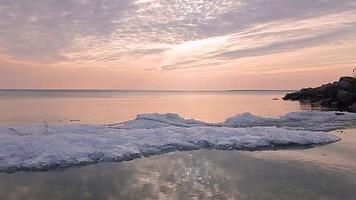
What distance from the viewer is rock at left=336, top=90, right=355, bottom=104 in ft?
178

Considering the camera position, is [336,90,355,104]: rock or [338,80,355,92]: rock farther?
[338,80,355,92]: rock

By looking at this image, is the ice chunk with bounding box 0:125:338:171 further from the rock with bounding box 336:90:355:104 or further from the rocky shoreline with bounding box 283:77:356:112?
the rock with bounding box 336:90:355:104

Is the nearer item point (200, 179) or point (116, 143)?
point (200, 179)

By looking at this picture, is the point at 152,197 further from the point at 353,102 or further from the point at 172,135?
the point at 353,102

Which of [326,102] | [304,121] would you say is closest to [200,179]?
[304,121]

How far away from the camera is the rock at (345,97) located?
5418cm

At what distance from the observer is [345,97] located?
5534 centimetres

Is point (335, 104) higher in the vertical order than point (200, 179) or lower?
higher

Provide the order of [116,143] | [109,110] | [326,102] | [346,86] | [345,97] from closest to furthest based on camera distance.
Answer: [116,143] < [109,110] < [345,97] < [346,86] < [326,102]

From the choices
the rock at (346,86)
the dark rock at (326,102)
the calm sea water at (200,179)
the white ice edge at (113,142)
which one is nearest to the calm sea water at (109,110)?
the dark rock at (326,102)

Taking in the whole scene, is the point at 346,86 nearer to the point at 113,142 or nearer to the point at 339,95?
the point at 339,95

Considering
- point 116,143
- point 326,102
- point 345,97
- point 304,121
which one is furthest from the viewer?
point 326,102

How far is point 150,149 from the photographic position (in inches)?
690

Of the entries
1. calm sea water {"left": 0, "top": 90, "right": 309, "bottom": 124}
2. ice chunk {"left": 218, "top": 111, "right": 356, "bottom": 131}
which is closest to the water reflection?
ice chunk {"left": 218, "top": 111, "right": 356, "bottom": 131}
